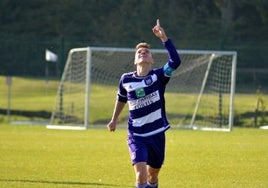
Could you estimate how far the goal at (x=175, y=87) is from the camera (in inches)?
1186

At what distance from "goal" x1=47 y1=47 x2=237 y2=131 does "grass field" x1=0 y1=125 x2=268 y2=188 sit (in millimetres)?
4771

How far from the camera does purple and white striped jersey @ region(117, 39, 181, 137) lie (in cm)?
1093

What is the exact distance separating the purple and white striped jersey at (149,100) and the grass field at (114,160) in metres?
2.42

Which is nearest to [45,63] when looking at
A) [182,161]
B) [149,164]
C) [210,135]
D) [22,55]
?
[22,55]

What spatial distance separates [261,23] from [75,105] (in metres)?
18.3

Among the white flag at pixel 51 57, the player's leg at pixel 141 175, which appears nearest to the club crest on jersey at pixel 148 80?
the player's leg at pixel 141 175

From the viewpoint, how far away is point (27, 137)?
23344 mm

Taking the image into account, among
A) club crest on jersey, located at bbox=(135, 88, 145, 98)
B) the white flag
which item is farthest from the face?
the white flag

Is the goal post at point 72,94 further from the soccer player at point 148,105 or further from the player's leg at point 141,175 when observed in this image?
the player's leg at point 141,175

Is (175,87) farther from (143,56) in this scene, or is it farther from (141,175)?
(141,175)

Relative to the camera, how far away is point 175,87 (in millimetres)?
30297

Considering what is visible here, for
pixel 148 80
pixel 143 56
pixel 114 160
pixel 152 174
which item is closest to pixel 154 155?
pixel 152 174

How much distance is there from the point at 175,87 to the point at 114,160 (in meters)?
13.2

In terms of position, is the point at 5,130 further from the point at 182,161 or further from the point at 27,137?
the point at 182,161
